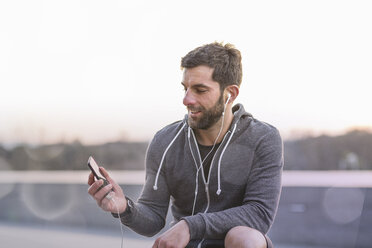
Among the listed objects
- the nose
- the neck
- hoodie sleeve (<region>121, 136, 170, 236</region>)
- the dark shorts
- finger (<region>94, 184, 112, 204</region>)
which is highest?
the nose

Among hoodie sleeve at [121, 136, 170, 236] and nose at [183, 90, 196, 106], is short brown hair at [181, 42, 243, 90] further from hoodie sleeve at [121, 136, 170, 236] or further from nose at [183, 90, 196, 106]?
hoodie sleeve at [121, 136, 170, 236]

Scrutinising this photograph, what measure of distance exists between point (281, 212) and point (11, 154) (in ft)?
47.1

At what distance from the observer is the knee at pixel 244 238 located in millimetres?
2373

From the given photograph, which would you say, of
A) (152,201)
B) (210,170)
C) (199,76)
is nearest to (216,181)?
(210,170)

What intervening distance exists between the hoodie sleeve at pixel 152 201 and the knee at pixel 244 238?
457 millimetres

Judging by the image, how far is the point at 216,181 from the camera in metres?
2.72

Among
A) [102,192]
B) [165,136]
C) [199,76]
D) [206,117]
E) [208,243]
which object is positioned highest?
[199,76]

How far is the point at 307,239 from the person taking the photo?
20.7 ft

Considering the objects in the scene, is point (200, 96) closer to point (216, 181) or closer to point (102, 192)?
point (216, 181)

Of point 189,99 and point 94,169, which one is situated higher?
point 189,99

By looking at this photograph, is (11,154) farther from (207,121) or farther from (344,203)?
(207,121)

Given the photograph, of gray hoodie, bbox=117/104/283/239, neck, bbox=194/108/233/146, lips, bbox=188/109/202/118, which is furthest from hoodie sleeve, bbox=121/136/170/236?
lips, bbox=188/109/202/118

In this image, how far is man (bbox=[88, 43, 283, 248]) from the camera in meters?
2.54

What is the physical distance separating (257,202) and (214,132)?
41cm
